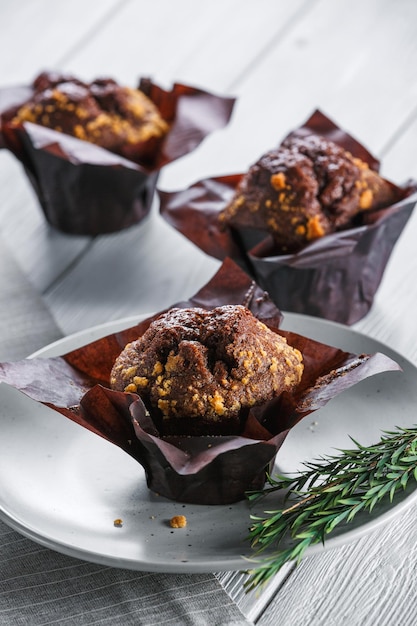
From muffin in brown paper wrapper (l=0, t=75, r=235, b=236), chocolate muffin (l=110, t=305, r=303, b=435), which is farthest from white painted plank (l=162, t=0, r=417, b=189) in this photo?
chocolate muffin (l=110, t=305, r=303, b=435)

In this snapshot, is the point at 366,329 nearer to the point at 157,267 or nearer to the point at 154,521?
the point at 157,267

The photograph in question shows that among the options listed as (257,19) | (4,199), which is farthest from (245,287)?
(257,19)

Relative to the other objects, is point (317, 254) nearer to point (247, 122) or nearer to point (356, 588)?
point (356, 588)

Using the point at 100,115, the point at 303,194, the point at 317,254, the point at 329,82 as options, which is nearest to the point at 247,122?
the point at 329,82

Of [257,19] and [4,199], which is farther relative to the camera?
[257,19]

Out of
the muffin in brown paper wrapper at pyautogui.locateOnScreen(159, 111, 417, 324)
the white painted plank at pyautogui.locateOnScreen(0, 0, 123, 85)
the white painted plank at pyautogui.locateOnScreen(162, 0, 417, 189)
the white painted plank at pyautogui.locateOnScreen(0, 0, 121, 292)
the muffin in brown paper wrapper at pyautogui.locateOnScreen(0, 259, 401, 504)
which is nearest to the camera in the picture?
the muffin in brown paper wrapper at pyautogui.locateOnScreen(0, 259, 401, 504)

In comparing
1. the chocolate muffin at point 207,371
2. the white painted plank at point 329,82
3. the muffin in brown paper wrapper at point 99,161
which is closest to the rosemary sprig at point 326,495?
the chocolate muffin at point 207,371

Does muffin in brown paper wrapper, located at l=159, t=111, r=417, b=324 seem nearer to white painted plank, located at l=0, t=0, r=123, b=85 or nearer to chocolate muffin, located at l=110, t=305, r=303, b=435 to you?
chocolate muffin, located at l=110, t=305, r=303, b=435
